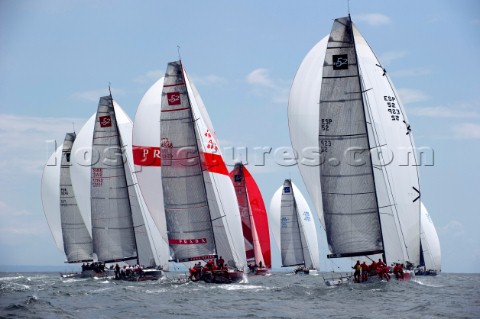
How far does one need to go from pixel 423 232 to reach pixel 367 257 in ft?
88.1

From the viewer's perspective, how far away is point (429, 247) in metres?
62.3

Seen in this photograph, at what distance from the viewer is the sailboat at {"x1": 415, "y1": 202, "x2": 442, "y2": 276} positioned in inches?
2420

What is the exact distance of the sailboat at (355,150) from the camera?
3500 centimetres

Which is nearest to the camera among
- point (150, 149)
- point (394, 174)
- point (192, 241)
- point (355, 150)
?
point (355, 150)

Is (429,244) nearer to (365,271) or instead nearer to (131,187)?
(131,187)

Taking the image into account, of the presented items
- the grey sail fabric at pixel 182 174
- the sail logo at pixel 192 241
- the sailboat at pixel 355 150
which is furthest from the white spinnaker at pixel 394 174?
the sail logo at pixel 192 241

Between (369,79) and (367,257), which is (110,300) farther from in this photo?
(369,79)

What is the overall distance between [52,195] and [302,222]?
19.3 meters

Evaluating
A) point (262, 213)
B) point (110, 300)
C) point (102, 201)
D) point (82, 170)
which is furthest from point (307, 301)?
point (262, 213)

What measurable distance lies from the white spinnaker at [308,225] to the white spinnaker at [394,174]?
29.8m

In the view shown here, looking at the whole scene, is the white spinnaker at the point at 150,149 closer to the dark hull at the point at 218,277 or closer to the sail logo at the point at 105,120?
the sail logo at the point at 105,120

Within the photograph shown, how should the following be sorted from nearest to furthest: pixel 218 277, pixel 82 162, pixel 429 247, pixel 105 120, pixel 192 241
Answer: pixel 218 277
pixel 192 241
pixel 105 120
pixel 82 162
pixel 429 247

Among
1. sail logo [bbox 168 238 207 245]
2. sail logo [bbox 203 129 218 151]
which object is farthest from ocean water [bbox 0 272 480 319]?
sail logo [bbox 203 129 218 151]

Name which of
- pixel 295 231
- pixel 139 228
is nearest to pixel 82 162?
pixel 139 228
